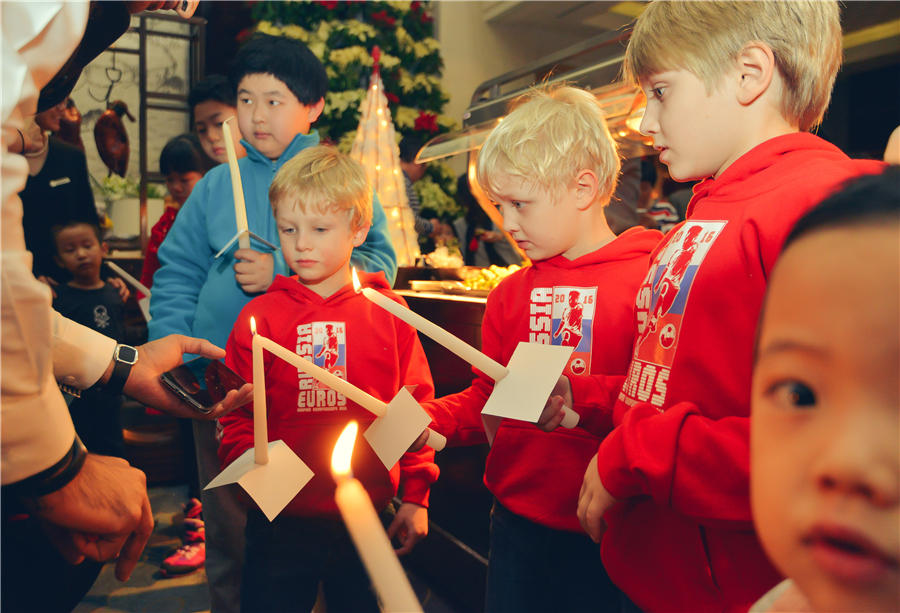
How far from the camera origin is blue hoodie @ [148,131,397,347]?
1.66 m

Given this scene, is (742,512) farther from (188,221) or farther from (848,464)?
(188,221)

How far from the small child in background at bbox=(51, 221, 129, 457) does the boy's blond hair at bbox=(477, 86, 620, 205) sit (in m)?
2.21

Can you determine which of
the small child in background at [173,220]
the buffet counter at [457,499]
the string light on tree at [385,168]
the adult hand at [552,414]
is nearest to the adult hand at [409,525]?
the adult hand at [552,414]

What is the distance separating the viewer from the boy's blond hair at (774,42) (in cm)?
87

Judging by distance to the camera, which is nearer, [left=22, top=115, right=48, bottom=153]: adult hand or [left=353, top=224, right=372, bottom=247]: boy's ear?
[left=353, top=224, right=372, bottom=247]: boy's ear

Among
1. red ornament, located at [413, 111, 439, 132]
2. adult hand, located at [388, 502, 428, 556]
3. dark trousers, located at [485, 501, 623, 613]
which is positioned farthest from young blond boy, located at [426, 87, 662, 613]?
red ornament, located at [413, 111, 439, 132]

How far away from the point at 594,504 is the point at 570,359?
1.53 feet

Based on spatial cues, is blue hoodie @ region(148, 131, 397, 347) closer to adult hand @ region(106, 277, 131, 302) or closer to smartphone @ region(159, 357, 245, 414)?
smartphone @ region(159, 357, 245, 414)

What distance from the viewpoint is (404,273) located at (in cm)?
303

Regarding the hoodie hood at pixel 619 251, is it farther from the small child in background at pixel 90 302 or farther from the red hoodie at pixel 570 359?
the small child in background at pixel 90 302

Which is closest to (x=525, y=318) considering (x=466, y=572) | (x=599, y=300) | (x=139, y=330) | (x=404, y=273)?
(x=599, y=300)

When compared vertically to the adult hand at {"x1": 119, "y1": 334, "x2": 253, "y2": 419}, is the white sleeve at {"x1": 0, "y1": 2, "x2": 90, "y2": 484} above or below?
above

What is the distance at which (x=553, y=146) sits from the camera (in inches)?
49.7

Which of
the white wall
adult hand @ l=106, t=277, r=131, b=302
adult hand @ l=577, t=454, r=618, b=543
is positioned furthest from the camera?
the white wall
